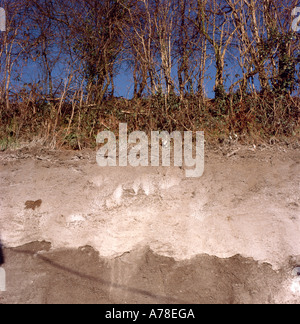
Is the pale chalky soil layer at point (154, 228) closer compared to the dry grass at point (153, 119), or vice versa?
the pale chalky soil layer at point (154, 228)

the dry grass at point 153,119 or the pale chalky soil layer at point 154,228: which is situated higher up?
the dry grass at point 153,119

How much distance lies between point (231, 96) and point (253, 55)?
1055 millimetres

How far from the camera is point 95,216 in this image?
4.97m

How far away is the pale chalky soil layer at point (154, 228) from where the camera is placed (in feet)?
14.0

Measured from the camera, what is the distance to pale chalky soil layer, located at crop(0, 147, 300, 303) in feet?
14.0

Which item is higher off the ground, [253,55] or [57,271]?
[253,55]

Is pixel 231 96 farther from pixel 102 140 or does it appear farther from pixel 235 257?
pixel 235 257

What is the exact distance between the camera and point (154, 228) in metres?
4.84

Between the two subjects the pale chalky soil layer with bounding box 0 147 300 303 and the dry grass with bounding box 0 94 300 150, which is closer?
the pale chalky soil layer with bounding box 0 147 300 303

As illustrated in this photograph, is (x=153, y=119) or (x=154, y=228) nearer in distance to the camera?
(x=154, y=228)

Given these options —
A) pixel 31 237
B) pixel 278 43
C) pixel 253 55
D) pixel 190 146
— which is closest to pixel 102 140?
pixel 190 146

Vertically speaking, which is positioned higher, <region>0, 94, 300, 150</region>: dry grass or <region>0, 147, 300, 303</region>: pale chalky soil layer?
<region>0, 94, 300, 150</region>: dry grass
